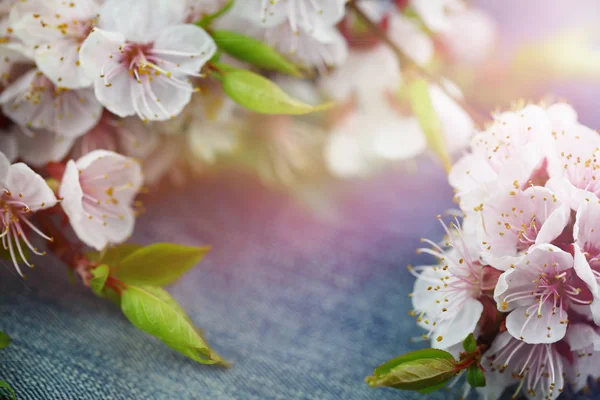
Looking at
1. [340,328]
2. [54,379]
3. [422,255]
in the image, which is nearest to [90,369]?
[54,379]

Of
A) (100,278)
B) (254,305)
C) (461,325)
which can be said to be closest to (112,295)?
(100,278)

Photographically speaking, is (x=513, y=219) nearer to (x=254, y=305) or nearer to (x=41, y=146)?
(x=254, y=305)

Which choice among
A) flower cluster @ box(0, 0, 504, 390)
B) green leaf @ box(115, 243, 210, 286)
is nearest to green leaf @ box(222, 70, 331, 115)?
flower cluster @ box(0, 0, 504, 390)

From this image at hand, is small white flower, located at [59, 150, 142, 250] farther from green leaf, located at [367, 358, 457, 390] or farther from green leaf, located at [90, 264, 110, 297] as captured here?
green leaf, located at [367, 358, 457, 390]

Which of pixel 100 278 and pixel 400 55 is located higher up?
pixel 400 55

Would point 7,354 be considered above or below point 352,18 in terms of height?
below

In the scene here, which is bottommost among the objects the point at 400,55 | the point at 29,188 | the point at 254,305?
the point at 254,305

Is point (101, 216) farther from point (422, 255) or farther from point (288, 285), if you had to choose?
point (422, 255)
